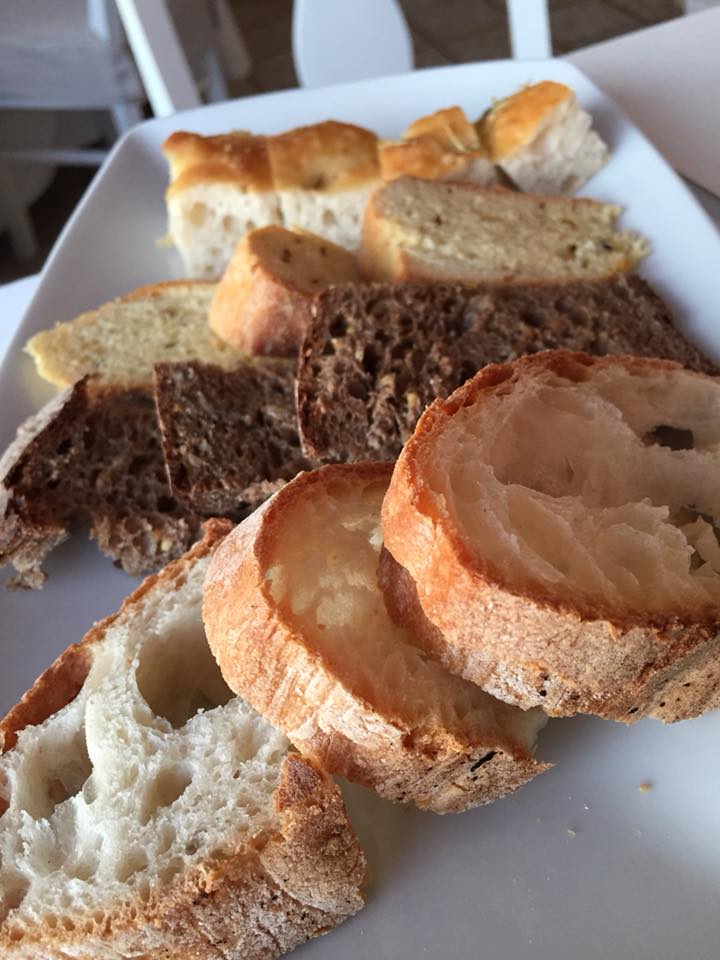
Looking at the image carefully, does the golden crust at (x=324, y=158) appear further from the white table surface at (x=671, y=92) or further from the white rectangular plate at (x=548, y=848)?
the white rectangular plate at (x=548, y=848)

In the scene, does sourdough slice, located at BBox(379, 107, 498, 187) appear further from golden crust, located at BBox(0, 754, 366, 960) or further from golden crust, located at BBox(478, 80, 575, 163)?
golden crust, located at BBox(0, 754, 366, 960)

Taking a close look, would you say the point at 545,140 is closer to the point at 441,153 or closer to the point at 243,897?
the point at 441,153

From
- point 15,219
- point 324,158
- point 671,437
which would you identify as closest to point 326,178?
point 324,158

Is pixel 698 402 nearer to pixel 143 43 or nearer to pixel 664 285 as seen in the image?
pixel 664 285

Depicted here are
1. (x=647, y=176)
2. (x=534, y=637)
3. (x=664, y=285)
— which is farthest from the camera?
(x=647, y=176)

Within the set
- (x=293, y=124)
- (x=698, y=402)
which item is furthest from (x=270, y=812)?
(x=293, y=124)

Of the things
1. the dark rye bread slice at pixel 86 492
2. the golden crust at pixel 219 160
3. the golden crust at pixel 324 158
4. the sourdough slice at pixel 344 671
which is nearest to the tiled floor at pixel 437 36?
the golden crust at pixel 219 160

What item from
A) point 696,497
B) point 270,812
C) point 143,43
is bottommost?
point 270,812
